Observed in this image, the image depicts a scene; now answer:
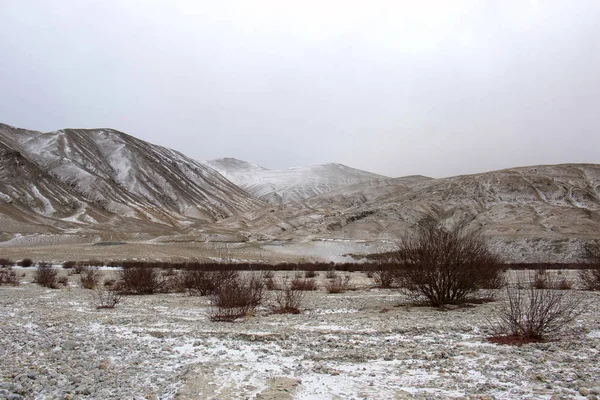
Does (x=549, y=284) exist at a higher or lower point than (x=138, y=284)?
higher

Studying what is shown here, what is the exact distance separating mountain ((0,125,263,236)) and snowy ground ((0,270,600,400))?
3428 inches

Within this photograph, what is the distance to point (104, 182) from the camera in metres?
117

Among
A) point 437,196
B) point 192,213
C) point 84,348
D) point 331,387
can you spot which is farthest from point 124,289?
point 192,213

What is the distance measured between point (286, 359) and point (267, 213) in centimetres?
10875

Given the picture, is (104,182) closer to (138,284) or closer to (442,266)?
(138,284)

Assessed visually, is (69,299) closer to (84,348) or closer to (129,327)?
(129,327)

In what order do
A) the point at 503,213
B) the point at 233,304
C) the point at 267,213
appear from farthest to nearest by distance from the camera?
the point at 267,213
the point at 503,213
the point at 233,304

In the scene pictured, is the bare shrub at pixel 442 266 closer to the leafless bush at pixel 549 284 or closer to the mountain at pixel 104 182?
the leafless bush at pixel 549 284

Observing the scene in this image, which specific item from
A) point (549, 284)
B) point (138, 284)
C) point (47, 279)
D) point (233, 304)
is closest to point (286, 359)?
point (233, 304)

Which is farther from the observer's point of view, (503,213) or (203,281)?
(503,213)

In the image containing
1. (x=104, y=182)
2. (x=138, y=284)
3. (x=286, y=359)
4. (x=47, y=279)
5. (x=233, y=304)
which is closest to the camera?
(x=286, y=359)

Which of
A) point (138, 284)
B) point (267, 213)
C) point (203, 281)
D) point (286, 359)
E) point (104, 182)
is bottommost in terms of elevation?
point (138, 284)

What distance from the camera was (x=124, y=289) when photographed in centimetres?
1966

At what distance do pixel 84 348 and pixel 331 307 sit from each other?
26.1 feet
